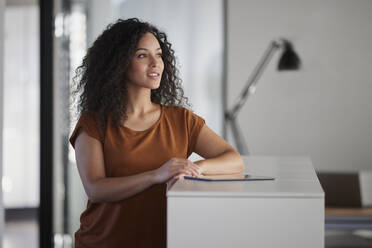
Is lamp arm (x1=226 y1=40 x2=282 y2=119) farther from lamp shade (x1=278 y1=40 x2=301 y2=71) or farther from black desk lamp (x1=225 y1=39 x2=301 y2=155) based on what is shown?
lamp shade (x1=278 y1=40 x2=301 y2=71)

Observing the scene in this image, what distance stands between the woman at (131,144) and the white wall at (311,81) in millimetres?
2442

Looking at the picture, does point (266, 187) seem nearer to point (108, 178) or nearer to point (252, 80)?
point (108, 178)

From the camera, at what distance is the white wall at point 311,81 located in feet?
13.3

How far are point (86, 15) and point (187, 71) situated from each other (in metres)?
1.00

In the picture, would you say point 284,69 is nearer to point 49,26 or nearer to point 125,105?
point 49,26

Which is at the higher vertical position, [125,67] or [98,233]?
[125,67]

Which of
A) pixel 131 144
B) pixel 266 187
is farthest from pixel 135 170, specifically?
pixel 266 187

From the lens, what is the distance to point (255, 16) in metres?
4.13

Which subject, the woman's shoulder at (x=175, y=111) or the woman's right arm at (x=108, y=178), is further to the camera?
the woman's shoulder at (x=175, y=111)

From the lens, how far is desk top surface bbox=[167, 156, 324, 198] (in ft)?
3.28

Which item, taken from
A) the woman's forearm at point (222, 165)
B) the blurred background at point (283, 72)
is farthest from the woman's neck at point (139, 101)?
the blurred background at point (283, 72)

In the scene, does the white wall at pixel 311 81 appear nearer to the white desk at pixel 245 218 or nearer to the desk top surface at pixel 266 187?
the desk top surface at pixel 266 187

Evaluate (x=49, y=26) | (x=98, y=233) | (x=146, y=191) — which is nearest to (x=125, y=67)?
(x=146, y=191)

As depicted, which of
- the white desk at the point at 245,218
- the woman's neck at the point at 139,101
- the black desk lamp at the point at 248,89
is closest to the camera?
the white desk at the point at 245,218
